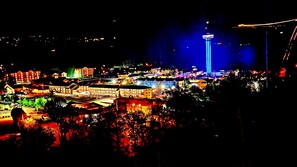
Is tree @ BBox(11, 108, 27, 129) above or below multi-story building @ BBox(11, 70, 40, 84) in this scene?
below

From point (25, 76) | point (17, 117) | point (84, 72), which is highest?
point (84, 72)

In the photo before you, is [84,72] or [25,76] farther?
[84,72]

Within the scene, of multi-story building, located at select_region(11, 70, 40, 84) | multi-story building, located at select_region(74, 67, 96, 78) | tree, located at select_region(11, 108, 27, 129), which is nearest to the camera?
tree, located at select_region(11, 108, 27, 129)

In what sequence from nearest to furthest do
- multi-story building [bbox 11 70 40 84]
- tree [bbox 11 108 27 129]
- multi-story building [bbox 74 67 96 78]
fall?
1. tree [bbox 11 108 27 129]
2. multi-story building [bbox 11 70 40 84]
3. multi-story building [bbox 74 67 96 78]

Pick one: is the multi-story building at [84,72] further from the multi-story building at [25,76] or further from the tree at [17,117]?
the tree at [17,117]

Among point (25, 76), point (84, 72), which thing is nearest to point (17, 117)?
point (25, 76)

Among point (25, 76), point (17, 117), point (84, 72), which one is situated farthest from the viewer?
point (84, 72)

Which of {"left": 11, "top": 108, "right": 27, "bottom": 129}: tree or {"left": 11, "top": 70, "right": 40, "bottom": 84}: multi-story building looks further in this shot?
{"left": 11, "top": 70, "right": 40, "bottom": 84}: multi-story building

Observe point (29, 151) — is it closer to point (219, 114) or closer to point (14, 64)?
point (219, 114)

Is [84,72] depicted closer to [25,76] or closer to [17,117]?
[25,76]

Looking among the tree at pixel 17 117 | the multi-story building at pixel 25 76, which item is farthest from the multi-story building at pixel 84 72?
the tree at pixel 17 117

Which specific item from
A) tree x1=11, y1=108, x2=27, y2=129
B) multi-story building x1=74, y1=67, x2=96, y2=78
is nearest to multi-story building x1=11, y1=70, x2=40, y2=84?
multi-story building x1=74, y1=67, x2=96, y2=78

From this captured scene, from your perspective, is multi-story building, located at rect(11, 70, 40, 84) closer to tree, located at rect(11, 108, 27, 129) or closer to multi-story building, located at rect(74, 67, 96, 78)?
multi-story building, located at rect(74, 67, 96, 78)
